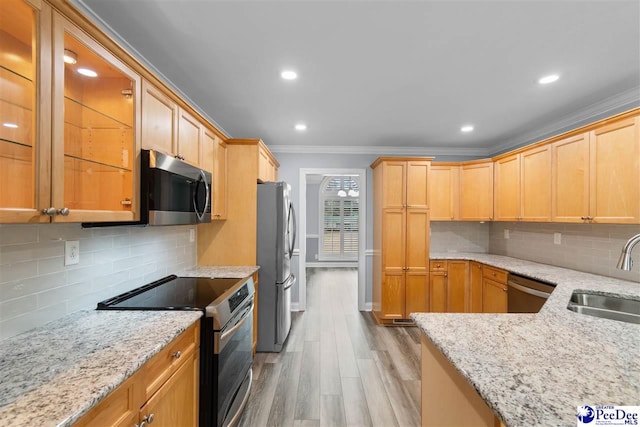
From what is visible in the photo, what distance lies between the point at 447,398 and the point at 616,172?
95.0 inches

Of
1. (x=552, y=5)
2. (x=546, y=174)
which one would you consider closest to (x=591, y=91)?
(x=546, y=174)

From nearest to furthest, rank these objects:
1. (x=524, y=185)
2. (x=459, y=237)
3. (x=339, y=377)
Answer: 1. (x=339, y=377)
2. (x=524, y=185)
3. (x=459, y=237)

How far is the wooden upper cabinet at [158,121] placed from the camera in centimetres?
153

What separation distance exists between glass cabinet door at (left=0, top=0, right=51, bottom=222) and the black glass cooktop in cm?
84

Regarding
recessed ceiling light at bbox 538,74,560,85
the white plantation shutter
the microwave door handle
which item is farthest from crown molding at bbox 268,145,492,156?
the white plantation shutter

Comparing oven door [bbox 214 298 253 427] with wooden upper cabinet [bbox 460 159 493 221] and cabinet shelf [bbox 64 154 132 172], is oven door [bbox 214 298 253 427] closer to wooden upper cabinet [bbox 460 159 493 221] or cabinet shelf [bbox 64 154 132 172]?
cabinet shelf [bbox 64 154 132 172]

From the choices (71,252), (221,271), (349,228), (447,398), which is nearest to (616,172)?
(447,398)

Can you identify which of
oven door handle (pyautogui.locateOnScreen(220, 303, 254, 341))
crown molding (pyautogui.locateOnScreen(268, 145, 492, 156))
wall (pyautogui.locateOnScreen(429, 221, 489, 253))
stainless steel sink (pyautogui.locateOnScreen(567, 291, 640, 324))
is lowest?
oven door handle (pyautogui.locateOnScreen(220, 303, 254, 341))

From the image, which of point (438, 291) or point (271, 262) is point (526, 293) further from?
point (271, 262)

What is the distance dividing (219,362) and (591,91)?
12.0 feet

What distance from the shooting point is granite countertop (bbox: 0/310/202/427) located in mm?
747

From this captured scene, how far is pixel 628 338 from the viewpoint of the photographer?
1103 millimetres

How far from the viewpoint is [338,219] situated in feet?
26.2

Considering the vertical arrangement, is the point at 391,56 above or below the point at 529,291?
above
